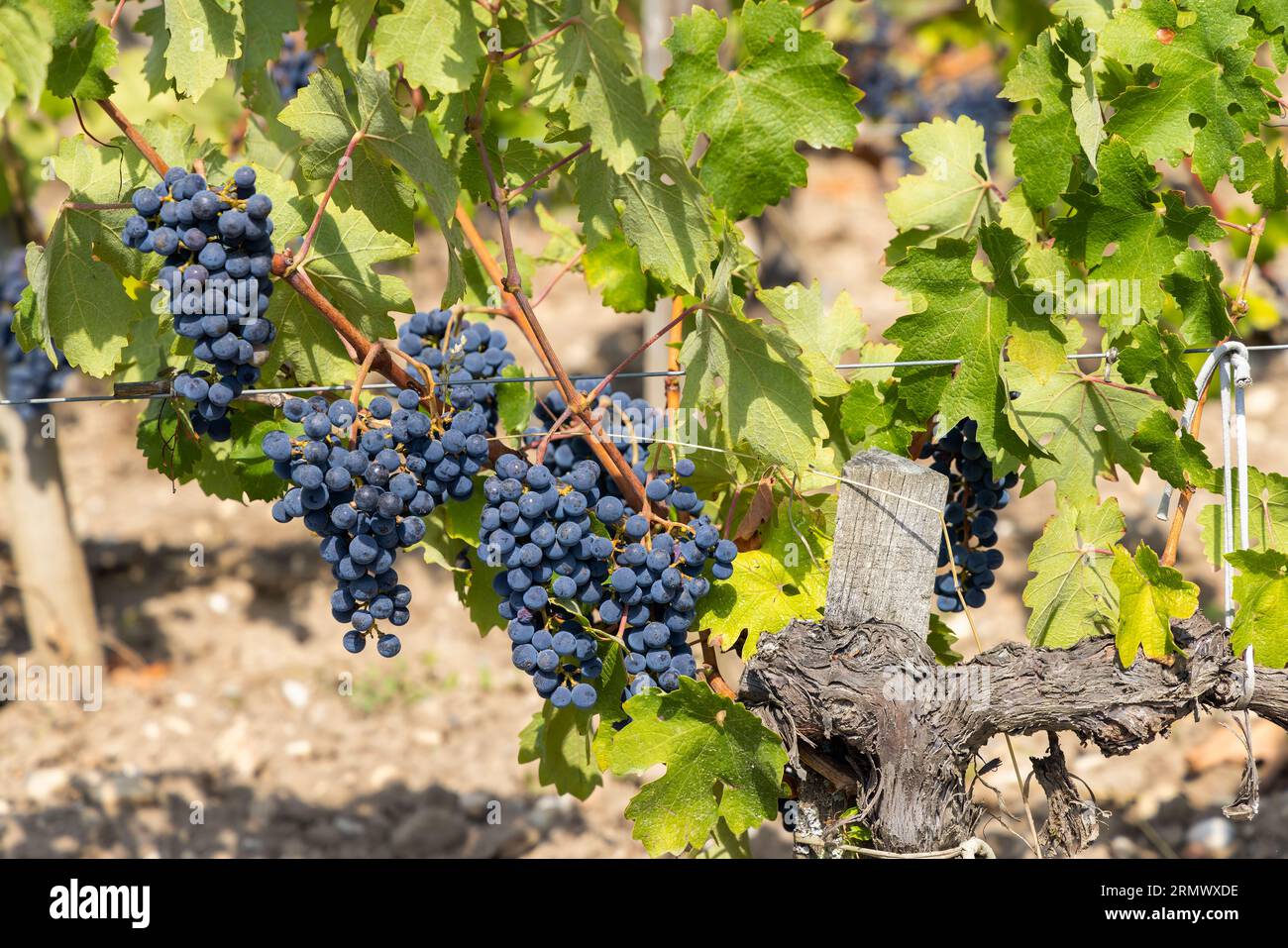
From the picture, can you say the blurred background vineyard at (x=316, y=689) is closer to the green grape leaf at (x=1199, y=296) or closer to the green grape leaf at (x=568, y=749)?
the green grape leaf at (x=568, y=749)

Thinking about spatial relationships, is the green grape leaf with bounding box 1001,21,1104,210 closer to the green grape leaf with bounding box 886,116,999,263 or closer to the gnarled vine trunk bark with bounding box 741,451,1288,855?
the green grape leaf with bounding box 886,116,999,263

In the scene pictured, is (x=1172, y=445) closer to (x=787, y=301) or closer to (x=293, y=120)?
(x=787, y=301)

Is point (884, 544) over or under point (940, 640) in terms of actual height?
over

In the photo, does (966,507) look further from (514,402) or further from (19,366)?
(19,366)

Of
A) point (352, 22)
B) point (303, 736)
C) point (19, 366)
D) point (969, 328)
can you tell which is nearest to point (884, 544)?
point (969, 328)

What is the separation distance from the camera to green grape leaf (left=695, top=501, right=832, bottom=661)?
1.87 metres

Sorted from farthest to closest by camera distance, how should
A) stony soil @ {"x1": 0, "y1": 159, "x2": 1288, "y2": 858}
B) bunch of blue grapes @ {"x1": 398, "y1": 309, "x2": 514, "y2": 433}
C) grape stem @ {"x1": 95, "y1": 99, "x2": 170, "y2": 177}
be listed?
1. stony soil @ {"x1": 0, "y1": 159, "x2": 1288, "y2": 858}
2. bunch of blue grapes @ {"x1": 398, "y1": 309, "x2": 514, "y2": 433}
3. grape stem @ {"x1": 95, "y1": 99, "x2": 170, "y2": 177}

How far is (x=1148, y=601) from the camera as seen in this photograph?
1.68 m

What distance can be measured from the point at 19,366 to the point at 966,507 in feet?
10.9

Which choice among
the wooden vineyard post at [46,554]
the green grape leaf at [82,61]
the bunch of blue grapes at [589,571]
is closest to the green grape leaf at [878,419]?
the bunch of blue grapes at [589,571]

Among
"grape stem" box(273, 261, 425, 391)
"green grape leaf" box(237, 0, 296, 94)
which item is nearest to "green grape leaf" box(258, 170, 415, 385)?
"grape stem" box(273, 261, 425, 391)

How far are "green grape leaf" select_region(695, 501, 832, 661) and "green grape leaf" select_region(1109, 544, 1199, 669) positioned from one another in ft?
1.46

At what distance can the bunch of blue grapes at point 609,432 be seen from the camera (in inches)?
76.6

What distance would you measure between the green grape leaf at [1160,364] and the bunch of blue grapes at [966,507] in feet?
1.00
